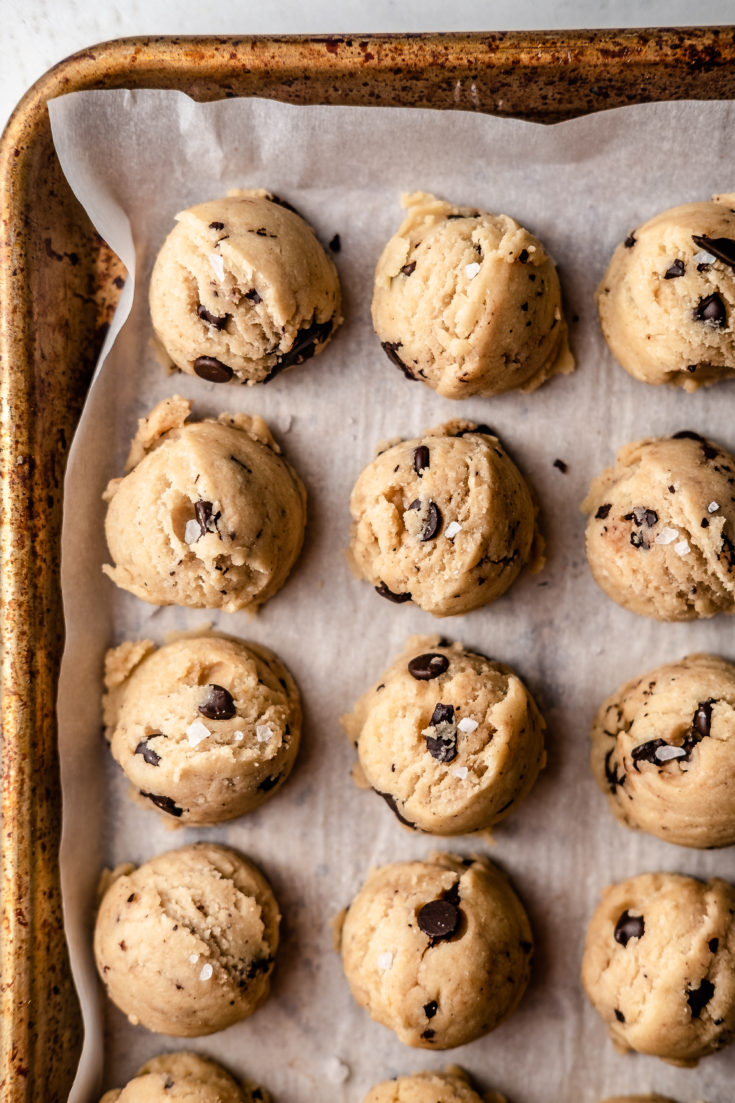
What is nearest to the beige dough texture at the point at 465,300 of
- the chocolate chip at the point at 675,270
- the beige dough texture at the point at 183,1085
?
the chocolate chip at the point at 675,270

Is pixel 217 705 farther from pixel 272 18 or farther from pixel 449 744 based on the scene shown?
pixel 272 18

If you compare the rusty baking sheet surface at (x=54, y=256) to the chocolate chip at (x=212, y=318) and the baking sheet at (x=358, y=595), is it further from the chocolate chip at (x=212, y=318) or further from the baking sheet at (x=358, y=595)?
the chocolate chip at (x=212, y=318)

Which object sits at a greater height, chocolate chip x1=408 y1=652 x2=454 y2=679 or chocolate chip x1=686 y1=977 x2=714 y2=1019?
chocolate chip x1=408 y1=652 x2=454 y2=679

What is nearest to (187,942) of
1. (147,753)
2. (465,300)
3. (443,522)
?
(147,753)

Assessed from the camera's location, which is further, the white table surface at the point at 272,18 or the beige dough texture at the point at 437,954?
the white table surface at the point at 272,18

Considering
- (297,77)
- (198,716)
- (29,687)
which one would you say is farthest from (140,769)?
(297,77)

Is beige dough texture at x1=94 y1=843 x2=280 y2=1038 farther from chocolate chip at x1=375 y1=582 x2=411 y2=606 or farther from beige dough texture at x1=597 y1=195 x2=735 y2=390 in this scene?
beige dough texture at x1=597 y1=195 x2=735 y2=390

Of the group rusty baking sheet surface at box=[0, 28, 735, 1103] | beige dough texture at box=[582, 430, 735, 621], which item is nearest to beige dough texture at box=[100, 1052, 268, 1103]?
rusty baking sheet surface at box=[0, 28, 735, 1103]
